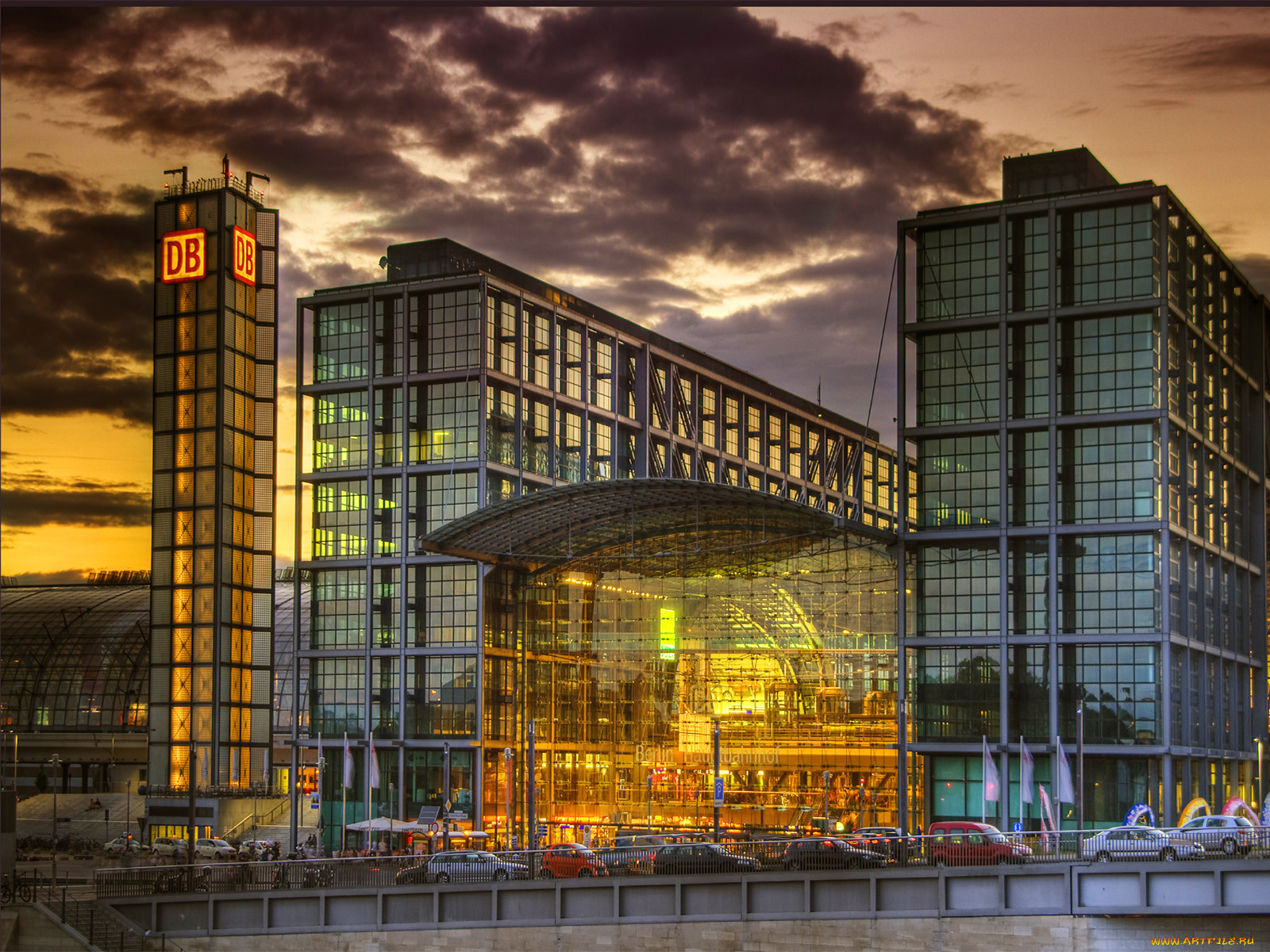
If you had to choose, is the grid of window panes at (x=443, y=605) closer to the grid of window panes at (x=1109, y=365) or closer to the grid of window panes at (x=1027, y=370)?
the grid of window panes at (x=1027, y=370)

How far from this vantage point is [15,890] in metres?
65.2

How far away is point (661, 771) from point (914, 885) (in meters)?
43.2

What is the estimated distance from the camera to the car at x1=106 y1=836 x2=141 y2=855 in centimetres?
10686

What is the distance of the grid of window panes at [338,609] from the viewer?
345 feet

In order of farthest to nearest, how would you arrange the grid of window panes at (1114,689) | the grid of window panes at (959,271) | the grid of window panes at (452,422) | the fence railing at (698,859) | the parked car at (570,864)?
the grid of window panes at (452,422), the grid of window panes at (959,271), the grid of window panes at (1114,689), the parked car at (570,864), the fence railing at (698,859)

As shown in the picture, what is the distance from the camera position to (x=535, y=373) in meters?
111

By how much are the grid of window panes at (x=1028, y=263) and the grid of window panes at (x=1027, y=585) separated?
1214 cm

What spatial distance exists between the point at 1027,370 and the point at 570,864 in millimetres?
37336

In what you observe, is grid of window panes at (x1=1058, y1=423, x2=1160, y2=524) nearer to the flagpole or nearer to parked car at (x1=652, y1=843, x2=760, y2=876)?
parked car at (x1=652, y1=843, x2=760, y2=876)

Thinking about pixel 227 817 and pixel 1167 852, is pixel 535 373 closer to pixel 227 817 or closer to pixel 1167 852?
pixel 227 817

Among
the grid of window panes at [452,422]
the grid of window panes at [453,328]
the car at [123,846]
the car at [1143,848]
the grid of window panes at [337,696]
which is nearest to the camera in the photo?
the car at [1143,848]

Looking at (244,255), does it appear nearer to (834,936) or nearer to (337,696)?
(337,696)

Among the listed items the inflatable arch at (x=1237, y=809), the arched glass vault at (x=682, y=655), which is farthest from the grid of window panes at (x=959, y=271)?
the inflatable arch at (x=1237, y=809)

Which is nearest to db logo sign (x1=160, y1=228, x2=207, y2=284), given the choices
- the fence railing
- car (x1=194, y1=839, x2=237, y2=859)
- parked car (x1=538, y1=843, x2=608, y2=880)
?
car (x1=194, y1=839, x2=237, y2=859)
